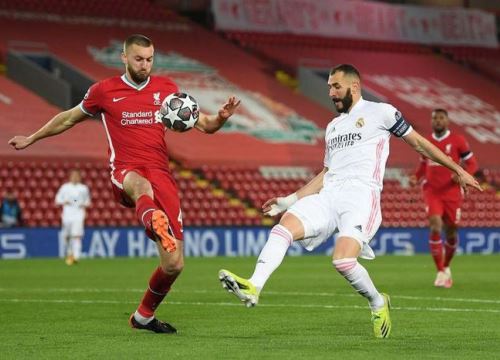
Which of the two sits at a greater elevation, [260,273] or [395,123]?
[395,123]

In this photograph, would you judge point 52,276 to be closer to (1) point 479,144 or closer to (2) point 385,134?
(2) point 385,134

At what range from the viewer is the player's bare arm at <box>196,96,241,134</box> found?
30.4 feet

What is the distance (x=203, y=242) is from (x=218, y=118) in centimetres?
1772

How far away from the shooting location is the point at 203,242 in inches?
1067

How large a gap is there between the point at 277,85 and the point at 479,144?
625 centimetres

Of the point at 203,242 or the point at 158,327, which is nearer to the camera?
the point at 158,327

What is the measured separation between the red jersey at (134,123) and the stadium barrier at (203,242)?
Answer: 15.9m

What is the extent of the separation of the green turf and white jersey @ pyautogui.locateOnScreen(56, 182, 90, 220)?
4004 mm

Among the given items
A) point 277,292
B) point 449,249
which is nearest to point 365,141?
point 277,292

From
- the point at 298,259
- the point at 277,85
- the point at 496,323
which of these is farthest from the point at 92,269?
the point at 277,85

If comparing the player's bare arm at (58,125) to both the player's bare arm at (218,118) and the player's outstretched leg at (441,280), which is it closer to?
the player's bare arm at (218,118)

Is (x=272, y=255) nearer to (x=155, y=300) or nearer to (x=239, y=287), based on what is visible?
(x=239, y=287)

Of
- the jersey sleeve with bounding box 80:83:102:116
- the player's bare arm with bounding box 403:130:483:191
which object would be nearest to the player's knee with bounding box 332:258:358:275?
the player's bare arm with bounding box 403:130:483:191

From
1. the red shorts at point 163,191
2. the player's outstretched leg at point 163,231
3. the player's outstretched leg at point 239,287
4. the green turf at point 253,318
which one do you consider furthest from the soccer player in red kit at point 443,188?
the player's outstretched leg at point 239,287
